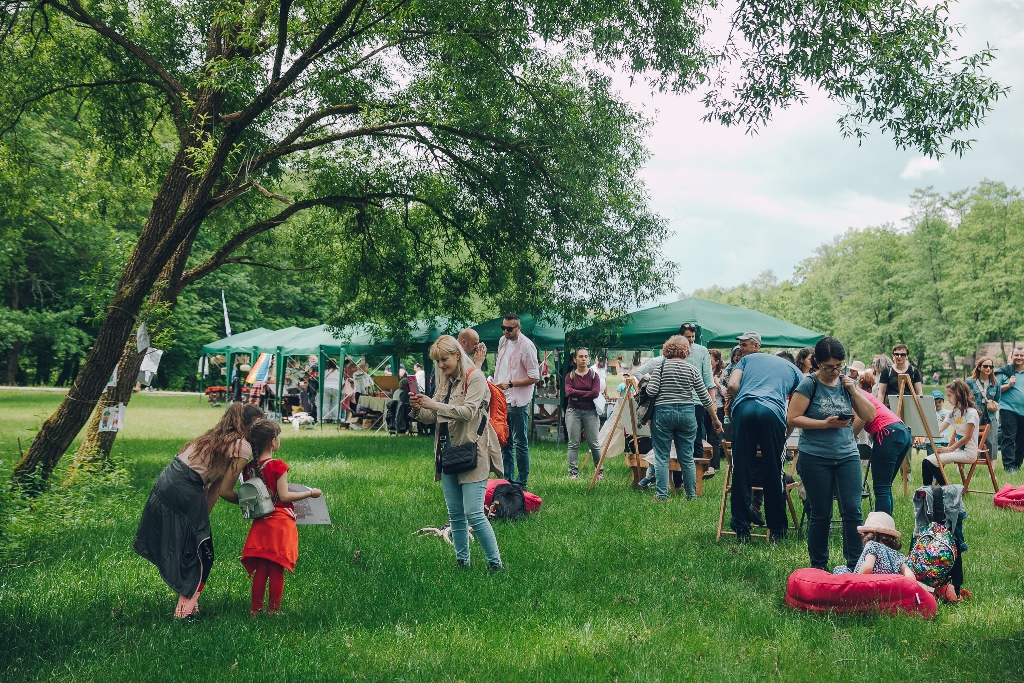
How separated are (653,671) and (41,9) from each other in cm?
1076

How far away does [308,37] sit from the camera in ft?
32.0

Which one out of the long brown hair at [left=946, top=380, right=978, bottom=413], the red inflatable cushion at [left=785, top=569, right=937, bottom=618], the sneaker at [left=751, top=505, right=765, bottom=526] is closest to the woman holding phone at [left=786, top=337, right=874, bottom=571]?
the red inflatable cushion at [left=785, top=569, right=937, bottom=618]

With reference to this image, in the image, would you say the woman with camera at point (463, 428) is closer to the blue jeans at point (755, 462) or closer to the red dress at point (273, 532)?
the red dress at point (273, 532)

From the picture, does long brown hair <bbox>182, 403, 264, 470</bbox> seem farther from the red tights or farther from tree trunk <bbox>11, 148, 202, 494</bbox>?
tree trunk <bbox>11, 148, 202, 494</bbox>

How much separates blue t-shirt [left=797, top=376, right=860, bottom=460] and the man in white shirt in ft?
13.6

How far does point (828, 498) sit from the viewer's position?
5.55 meters

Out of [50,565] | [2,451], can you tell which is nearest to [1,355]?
[2,451]

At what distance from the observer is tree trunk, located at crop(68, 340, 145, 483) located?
1048 centimetres

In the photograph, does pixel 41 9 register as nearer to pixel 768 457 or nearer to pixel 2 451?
pixel 2 451

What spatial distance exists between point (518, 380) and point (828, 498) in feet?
14.5

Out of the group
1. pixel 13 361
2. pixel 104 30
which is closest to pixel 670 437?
pixel 104 30

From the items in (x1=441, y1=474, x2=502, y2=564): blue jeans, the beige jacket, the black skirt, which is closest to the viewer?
the black skirt

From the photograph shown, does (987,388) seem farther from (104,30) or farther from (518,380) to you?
(104,30)

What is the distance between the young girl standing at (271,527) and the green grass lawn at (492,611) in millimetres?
217
